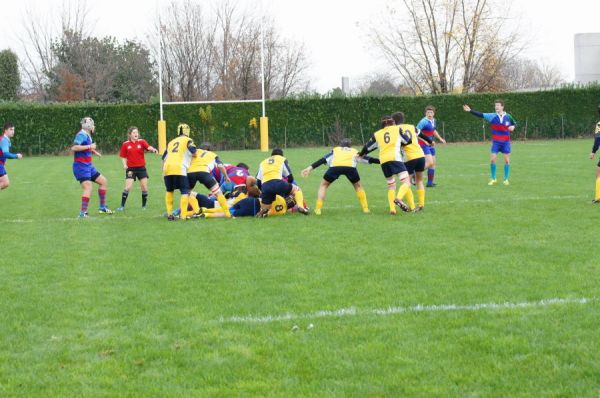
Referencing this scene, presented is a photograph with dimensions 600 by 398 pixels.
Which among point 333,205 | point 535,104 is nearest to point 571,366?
point 333,205

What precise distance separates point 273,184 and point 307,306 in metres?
6.17

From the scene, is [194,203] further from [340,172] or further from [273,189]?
[340,172]

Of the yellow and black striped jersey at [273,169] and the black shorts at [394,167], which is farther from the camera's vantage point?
the black shorts at [394,167]

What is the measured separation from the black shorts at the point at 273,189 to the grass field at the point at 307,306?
1.33 feet

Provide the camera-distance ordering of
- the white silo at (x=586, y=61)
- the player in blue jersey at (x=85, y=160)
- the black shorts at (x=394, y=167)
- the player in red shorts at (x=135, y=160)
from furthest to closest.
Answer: the white silo at (x=586, y=61) → the player in red shorts at (x=135, y=160) → the player in blue jersey at (x=85, y=160) → the black shorts at (x=394, y=167)

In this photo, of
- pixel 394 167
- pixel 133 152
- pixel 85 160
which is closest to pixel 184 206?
pixel 85 160

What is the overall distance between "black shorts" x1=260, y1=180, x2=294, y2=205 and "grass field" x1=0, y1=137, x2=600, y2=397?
406mm

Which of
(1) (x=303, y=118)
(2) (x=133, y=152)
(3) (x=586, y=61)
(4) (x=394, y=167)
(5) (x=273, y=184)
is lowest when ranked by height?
(5) (x=273, y=184)

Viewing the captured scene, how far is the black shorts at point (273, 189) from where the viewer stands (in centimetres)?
1257

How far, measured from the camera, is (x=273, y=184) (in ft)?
41.2

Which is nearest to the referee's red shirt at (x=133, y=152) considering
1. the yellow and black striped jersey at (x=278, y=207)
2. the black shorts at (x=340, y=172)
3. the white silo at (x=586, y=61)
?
the yellow and black striped jersey at (x=278, y=207)

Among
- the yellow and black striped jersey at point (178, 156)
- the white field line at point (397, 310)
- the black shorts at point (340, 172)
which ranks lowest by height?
the white field line at point (397, 310)

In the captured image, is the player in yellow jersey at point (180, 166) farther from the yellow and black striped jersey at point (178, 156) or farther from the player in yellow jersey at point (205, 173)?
the player in yellow jersey at point (205, 173)

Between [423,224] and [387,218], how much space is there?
0.99 m
